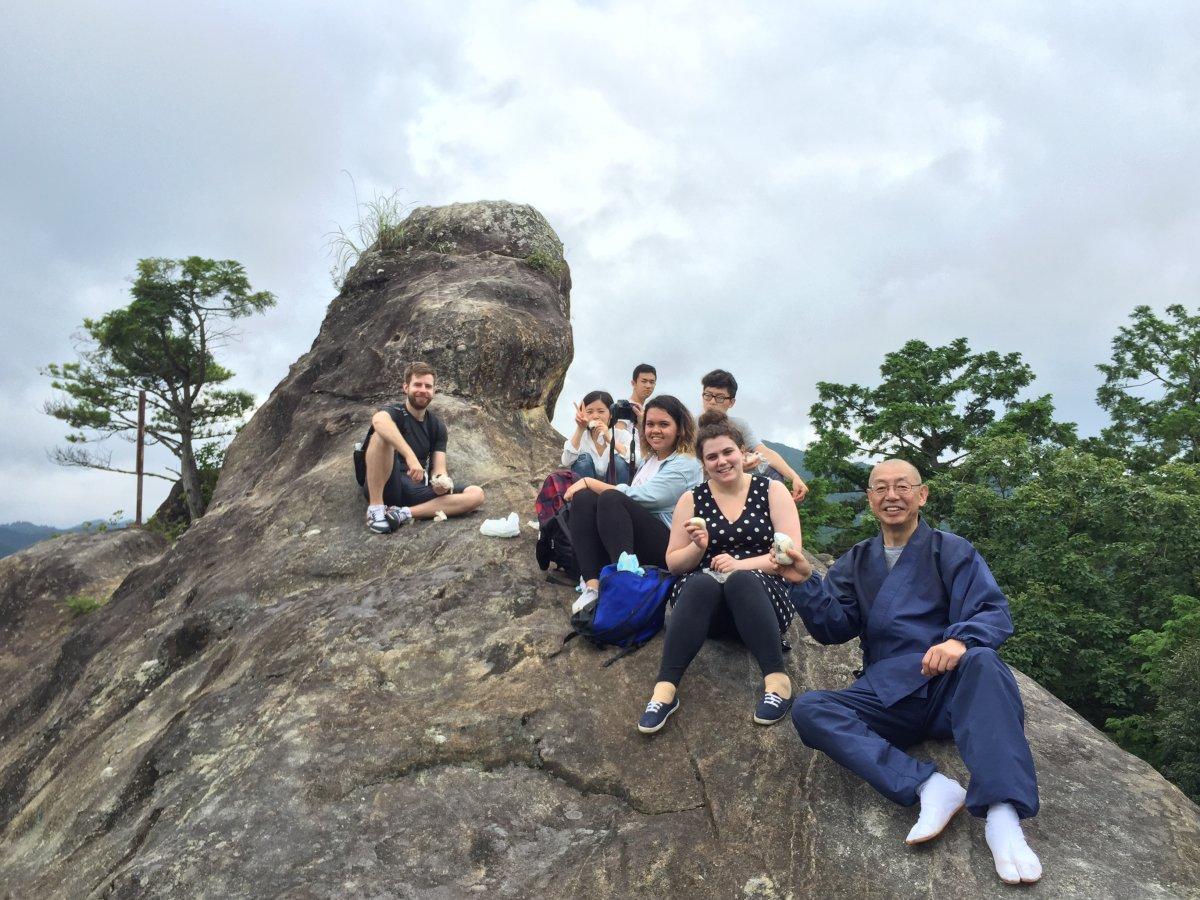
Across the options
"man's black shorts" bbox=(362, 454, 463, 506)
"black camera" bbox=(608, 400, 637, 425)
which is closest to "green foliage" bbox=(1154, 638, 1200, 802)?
"black camera" bbox=(608, 400, 637, 425)

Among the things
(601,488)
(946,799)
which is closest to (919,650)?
(946,799)

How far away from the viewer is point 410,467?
7.74m

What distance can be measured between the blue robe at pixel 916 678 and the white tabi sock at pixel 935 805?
50mm

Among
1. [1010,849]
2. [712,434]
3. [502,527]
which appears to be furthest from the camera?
[502,527]

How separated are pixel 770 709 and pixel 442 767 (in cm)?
173

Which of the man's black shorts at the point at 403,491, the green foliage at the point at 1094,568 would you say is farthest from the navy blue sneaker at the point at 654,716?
the green foliage at the point at 1094,568

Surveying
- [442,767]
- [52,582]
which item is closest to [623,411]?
[442,767]

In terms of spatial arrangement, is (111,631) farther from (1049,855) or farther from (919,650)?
(1049,855)

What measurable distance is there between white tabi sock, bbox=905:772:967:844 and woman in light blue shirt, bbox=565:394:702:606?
215 cm

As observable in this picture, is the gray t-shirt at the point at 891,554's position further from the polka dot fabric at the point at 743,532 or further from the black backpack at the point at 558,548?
the black backpack at the point at 558,548

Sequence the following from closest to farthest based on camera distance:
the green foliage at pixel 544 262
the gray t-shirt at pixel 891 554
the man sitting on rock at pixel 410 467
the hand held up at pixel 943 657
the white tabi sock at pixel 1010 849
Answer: the white tabi sock at pixel 1010 849
the hand held up at pixel 943 657
the gray t-shirt at pixel 891 554
the man sitting on rock at pixel 410 467
the green foliage at pixel 544 262

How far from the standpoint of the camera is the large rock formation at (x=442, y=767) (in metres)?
3.84

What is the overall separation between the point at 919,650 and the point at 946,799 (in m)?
0.67

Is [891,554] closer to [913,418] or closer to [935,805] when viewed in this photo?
[935,805]
